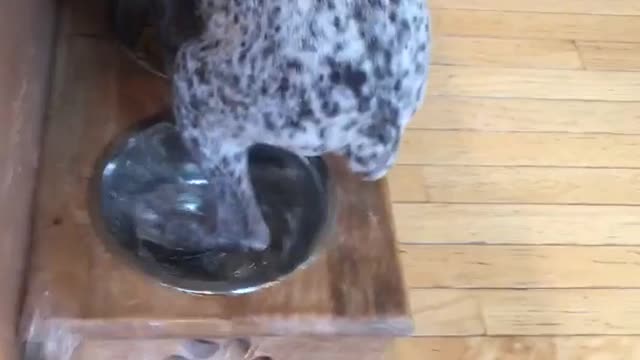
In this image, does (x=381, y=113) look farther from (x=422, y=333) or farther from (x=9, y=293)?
(x=422, y=333)

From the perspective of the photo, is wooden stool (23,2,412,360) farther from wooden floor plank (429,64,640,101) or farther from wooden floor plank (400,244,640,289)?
wooden floor plank (429,64,640,101)

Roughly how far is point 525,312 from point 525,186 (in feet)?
0.66

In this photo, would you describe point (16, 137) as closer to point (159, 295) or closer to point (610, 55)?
point (159, 295)

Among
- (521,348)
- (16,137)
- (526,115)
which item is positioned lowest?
(521,348)

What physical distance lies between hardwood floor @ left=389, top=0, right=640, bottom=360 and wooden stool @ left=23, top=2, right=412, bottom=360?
0.34 meters

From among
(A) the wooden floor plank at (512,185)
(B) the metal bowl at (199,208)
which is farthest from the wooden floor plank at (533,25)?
(B) the metal bowl at (199,208)

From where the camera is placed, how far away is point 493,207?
4.36 ft

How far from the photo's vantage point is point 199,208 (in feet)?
2.93

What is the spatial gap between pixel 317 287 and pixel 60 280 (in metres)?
0.20

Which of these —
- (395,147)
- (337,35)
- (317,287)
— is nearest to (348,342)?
(317,287)

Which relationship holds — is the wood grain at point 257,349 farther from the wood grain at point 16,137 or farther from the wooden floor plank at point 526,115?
the wooden floor plank at point 526,115

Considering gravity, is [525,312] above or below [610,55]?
below

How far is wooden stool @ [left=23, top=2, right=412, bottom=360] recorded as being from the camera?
2.58 ft

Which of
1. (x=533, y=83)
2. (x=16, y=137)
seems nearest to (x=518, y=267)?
(x=533, y=83)
